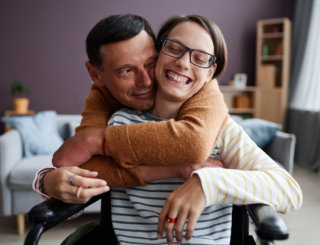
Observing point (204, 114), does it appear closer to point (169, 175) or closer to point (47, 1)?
point (169, 175)

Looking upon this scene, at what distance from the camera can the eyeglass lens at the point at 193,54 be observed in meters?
0.87

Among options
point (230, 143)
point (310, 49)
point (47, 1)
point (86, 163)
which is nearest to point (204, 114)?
point (230, 143)

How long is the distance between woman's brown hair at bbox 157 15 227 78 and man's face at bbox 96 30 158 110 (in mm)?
73

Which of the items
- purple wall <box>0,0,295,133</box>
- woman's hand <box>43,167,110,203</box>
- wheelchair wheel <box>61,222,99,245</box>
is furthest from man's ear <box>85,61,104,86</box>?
purple wall <box>0,0,295,133</box>

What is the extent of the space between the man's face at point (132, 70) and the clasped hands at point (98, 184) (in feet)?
0.71

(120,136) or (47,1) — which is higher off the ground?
(47,1)

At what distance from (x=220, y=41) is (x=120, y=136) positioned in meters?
0.46

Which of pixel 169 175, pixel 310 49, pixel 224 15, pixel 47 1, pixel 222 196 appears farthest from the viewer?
pixel 224 15

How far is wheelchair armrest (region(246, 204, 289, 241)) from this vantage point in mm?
597

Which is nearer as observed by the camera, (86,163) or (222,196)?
(222,196)

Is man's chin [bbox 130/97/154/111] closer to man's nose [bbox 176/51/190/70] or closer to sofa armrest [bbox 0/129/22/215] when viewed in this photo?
man's nose [bbox 176/51/190/70]

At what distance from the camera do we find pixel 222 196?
708mm

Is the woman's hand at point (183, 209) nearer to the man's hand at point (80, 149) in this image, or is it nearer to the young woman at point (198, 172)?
the young woman at point (198, 172)

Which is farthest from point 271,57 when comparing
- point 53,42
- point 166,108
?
point 166,108
